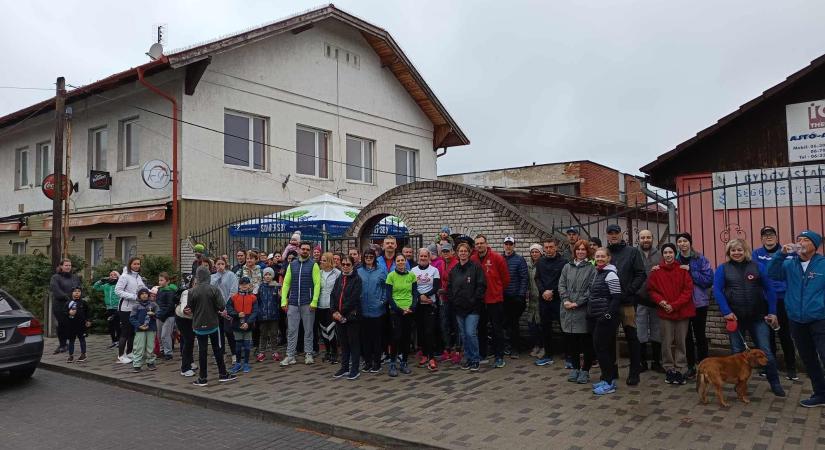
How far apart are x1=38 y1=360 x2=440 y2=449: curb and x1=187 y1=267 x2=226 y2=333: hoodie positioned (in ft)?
2.99

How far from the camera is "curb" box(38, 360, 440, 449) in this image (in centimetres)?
566

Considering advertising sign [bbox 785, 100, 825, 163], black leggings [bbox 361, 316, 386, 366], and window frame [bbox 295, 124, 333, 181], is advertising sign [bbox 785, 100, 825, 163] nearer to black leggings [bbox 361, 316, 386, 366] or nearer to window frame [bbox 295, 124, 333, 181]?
black leggings [bbox 361, 316, 386, 366]

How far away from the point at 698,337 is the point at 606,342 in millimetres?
1362

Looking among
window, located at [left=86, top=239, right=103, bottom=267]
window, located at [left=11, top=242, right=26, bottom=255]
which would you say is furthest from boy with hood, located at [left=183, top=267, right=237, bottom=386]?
window, located at [left=11, top=242, right=26, bottom=255]

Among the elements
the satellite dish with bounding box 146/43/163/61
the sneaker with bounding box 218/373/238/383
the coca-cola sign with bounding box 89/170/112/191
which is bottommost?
the sneaker with bounding box 218/373/238/383

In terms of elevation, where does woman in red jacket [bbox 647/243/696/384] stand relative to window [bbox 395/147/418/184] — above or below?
below

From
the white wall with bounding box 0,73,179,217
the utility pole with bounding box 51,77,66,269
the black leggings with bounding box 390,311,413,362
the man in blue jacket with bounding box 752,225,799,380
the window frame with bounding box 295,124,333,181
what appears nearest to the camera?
the man in blue jacket with bounding box 752,225,799,380

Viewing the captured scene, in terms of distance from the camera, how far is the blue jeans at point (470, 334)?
322 inches

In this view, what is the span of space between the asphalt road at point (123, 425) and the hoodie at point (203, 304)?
1034mm

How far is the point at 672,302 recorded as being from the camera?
6953mm

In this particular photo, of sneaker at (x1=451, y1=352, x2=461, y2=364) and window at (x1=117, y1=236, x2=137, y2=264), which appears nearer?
sneaker at (x1=451, y1=352, x2=461, y2=364)

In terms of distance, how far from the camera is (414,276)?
8.33 metres

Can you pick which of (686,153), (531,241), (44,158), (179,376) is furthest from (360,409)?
(44,158)

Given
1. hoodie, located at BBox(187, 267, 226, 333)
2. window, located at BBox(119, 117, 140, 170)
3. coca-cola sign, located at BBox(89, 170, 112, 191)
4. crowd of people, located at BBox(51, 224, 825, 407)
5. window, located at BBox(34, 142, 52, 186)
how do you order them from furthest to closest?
1. window, located at BBox(34, 142, 52, 186)
2. window, located at BBox(119, 117, 140, 170)
3. coca-cola sign, located at BBox(89, 170, 112, 191)
4. hoodie, located at BBox(187, 267, 226, 333)
5. crowd of people, located at BBox(51, 224, 825, 407)
